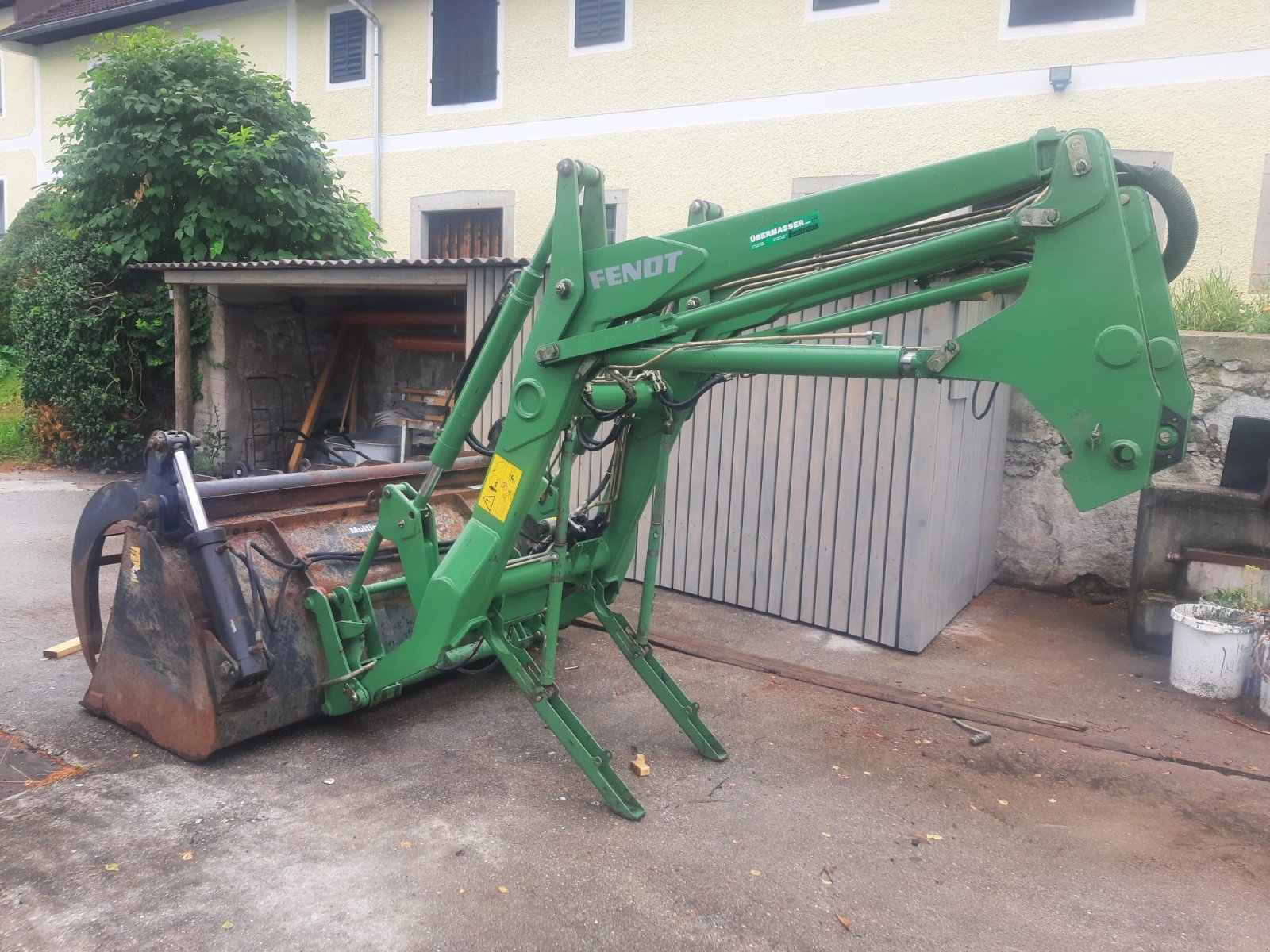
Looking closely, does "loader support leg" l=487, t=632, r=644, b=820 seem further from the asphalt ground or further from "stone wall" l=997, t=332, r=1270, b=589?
"stone wall" l=997, t=332, r=1270, b=589

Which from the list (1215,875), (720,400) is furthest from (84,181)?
(1215,875)

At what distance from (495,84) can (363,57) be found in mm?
2216

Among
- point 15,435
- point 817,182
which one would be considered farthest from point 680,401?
point 15,435

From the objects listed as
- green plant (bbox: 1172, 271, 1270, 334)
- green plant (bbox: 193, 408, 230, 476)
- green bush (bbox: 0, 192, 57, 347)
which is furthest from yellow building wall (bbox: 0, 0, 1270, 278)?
green bush (bbox: 0, 192, 57, 347)

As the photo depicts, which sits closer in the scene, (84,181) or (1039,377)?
(1039,377)

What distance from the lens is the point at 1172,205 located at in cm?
277

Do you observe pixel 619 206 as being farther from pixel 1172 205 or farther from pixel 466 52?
pixel 1172 205

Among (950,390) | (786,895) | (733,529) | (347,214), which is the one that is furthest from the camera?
(347,214)

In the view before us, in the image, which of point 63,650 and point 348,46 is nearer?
point 63,650

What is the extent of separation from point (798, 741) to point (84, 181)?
10453 mm

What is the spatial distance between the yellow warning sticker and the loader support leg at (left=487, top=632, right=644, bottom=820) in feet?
1.64

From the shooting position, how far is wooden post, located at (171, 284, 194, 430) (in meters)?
10.1

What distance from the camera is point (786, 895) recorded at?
10.6 ft

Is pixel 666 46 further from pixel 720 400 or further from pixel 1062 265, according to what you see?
pixel 1062 265
